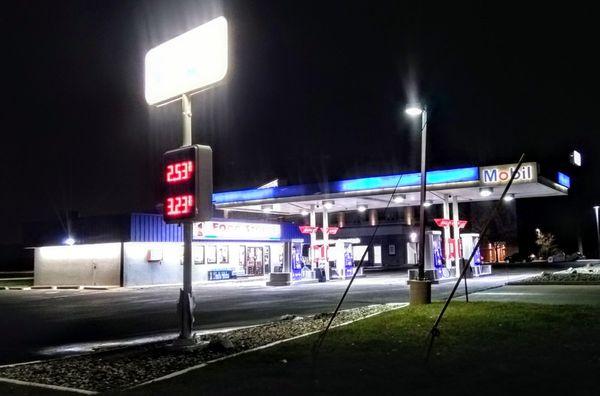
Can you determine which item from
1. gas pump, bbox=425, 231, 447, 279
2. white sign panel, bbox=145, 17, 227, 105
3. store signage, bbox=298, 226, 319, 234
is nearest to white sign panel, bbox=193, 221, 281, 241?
store signage, bbox=298, 226, 319, 234

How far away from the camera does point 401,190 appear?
3177 centimetres

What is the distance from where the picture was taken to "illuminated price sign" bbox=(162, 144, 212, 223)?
10.3 m

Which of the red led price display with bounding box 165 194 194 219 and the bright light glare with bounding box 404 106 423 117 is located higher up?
the bright light glare with bounding box 404 106 423 117

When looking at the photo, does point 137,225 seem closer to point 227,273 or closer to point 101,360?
point 227,273

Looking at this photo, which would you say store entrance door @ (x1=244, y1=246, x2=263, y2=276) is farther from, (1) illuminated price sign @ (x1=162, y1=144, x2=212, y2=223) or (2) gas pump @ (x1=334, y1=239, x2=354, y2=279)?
(1) illuminated price sign @ (x1=162, y1=144, x2=212, y2=223)

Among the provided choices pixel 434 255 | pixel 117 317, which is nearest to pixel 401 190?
pixel 434 255

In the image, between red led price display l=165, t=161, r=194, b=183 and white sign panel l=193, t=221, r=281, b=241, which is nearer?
red led price display l=165, t=161, r=194, b=183

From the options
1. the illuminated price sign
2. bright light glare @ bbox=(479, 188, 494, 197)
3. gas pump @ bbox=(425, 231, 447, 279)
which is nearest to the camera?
the illuminated price sign

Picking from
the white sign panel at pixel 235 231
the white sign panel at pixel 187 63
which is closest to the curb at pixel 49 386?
the white sign panel at pixel 187 63

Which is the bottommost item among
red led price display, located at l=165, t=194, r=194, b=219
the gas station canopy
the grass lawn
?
the grass lawn

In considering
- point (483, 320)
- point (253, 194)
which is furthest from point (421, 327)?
point (253, 194)

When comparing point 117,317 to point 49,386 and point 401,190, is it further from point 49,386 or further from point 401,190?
point 401,190

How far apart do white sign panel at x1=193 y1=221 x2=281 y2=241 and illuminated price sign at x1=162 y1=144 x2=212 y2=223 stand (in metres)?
27.2

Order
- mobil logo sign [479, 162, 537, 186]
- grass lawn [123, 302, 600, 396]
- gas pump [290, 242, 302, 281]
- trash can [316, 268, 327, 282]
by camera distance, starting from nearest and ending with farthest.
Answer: grass lawn [123, 302, 600, 396], mobil logo sign [479, 162, 537, 186], trash can [316, 268, 327, 282], gas pump [290, 242, 302, 281]
